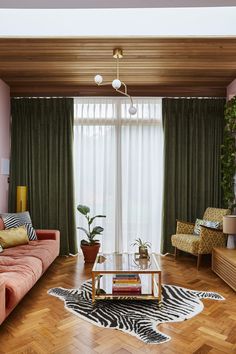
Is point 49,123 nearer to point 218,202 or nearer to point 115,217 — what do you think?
point 115,217

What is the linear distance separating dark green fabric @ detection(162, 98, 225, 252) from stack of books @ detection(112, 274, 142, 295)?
207 centimetres

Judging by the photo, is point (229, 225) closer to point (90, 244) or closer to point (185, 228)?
point (185, 228)

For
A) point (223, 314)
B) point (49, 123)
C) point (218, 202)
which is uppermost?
point (49, 123)

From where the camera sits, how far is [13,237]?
400cm

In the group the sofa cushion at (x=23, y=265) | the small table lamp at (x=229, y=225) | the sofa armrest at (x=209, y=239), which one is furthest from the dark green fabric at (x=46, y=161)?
the small table lamp at (x=229, y=225)

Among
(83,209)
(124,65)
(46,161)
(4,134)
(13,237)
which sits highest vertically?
(124,65)

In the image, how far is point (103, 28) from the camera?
330 centimetres

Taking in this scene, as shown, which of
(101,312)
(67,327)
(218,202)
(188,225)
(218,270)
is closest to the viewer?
(67,327)

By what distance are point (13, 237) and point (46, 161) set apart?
1.61 meters

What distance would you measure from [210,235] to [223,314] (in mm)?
1534

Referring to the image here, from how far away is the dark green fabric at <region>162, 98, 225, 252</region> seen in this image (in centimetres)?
521

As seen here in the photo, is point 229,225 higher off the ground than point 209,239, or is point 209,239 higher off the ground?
point 229,225

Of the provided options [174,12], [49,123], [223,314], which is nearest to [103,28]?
[174,12]

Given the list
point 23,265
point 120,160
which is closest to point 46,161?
point 120,160
